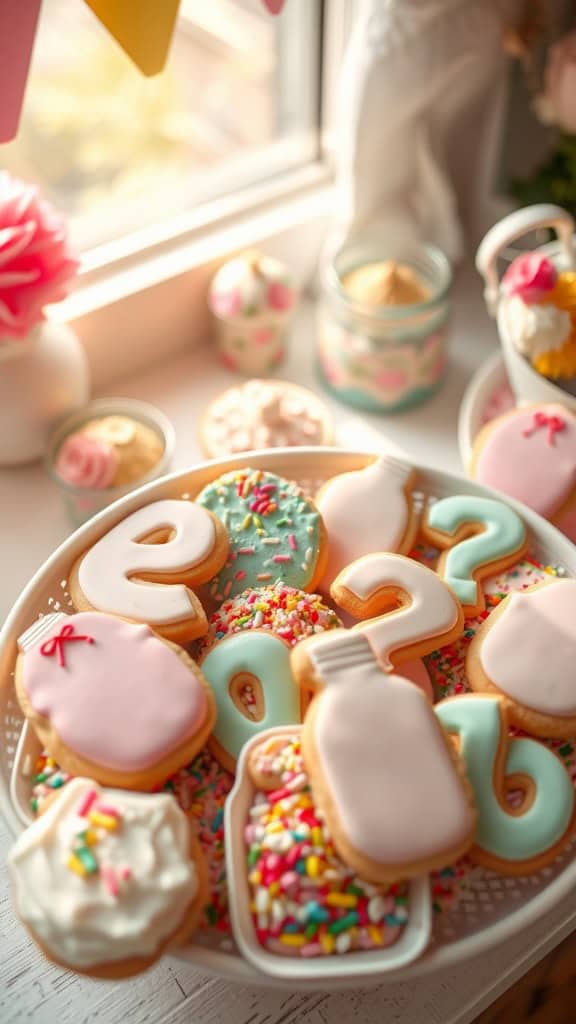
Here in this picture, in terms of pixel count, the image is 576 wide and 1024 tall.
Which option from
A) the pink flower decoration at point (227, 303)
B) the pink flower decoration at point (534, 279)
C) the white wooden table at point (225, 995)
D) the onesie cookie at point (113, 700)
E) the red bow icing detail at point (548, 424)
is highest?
the pink flower decoration at point (534, 279)

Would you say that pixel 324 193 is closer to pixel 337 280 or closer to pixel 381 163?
pixel 381 163

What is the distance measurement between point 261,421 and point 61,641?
15.5 inches

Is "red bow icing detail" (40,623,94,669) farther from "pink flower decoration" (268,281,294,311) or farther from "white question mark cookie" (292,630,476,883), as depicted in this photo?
"pink flower decoration" (268,281,294,311)

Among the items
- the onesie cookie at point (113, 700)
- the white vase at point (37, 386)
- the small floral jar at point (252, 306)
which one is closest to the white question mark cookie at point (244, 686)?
the onesie cookie at point (113, 700)

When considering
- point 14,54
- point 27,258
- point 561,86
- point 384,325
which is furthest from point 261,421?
point 561,86

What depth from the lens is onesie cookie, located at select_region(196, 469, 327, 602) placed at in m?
0.73

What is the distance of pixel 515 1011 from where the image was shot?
862 millimetres

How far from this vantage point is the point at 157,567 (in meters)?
0.69

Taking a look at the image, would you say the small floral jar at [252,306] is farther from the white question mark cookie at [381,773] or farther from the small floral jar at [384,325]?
the white question mark cookie at [381,773]

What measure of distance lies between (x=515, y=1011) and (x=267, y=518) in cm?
52

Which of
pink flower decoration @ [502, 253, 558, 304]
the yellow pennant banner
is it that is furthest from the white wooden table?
the yellow pennant banner

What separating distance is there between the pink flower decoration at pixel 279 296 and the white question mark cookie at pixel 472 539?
0.38 metres

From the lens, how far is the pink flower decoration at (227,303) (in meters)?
1.05

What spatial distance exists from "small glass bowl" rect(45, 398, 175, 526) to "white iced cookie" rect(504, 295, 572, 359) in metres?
0.35
